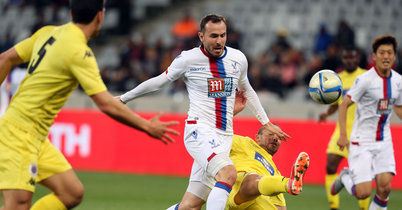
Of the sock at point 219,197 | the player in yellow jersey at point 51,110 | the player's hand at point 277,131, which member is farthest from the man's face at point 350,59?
the player in yellow jersey at point 51,110

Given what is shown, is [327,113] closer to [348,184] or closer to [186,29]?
[348,184]

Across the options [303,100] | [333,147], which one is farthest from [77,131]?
[333,147]

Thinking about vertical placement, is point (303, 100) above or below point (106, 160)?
above

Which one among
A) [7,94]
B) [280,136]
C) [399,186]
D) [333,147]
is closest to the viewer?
[280,136]

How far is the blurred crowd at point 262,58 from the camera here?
16219mm

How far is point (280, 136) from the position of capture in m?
7.18

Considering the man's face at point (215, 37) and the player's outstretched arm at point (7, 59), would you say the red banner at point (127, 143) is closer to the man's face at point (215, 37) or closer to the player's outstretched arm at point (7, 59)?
the man's face at point (215, 37)

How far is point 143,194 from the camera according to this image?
11602 millimetres

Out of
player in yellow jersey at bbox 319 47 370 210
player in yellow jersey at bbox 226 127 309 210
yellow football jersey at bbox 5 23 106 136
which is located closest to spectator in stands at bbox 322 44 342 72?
player in yellow jersey at bbox 319 47 370 210

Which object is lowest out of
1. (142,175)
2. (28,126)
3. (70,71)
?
(142,175)

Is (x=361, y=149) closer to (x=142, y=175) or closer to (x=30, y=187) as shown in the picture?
(x=30, y=187)

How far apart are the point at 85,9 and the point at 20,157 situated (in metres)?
1.32

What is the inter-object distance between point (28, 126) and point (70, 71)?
1.94 ft

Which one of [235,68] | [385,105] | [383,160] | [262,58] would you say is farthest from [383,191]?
[262,58]
